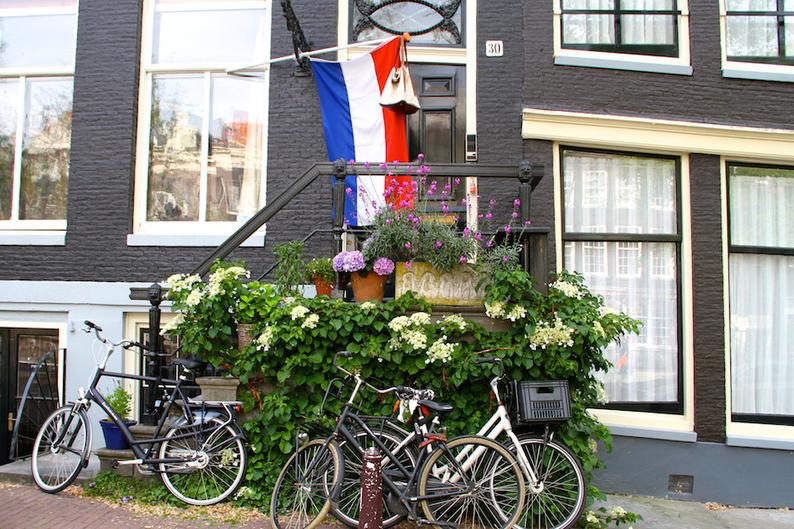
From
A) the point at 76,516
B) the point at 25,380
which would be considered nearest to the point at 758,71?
the point at 76,516

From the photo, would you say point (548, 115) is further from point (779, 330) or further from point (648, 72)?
point (779, 330)

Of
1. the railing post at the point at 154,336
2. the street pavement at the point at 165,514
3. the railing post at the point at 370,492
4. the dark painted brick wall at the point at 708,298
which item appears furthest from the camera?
the dark painted brick wall at the point at 708,298

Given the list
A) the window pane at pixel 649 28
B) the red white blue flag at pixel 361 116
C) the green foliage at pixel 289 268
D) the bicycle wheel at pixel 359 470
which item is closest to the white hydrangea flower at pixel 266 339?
the green foliage at pixel 289 268

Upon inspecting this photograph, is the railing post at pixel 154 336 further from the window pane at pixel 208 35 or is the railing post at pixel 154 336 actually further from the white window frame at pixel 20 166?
the window pane at pixel 208 35

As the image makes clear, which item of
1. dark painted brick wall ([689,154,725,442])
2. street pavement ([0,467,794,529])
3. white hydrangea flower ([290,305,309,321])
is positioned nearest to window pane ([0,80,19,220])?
street pavement ([0,467,794,529])

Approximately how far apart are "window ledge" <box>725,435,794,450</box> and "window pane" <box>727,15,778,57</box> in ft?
14.5

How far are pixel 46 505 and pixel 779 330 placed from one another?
779 centimetres

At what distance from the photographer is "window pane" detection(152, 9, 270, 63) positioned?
7.94m

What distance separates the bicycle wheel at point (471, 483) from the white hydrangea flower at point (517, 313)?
104 centimetres

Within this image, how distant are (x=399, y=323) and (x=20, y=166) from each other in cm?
590

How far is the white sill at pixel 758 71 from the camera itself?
288 inches

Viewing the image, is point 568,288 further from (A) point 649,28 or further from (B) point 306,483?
(A) point 649,28

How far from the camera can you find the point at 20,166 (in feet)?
26.6

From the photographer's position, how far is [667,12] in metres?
7.50
